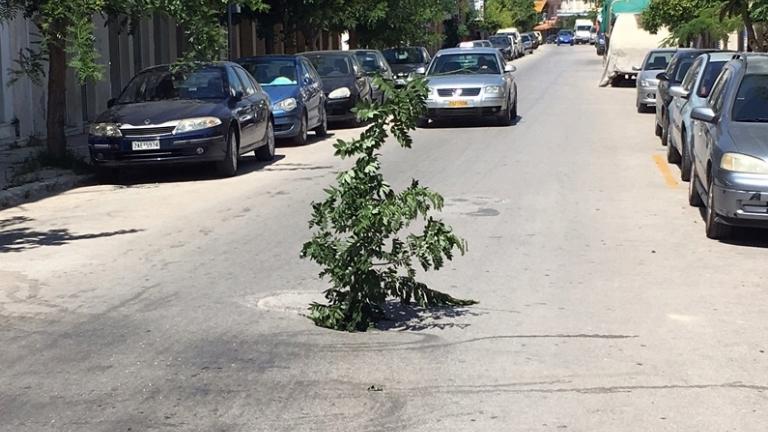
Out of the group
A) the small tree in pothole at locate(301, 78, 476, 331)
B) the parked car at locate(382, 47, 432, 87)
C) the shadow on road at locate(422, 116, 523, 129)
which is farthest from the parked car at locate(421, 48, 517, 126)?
the small tree in pothole at locate(301, 78, 476, 331)

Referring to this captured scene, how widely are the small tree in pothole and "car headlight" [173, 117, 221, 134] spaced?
7.84m

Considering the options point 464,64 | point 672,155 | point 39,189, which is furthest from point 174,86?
point 464,64

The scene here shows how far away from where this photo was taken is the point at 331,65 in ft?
84.4

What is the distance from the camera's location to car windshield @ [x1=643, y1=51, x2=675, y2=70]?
2939 cm

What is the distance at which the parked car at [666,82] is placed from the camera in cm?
1934

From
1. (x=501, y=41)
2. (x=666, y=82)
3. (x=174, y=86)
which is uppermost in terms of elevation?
(x=501, y=41)

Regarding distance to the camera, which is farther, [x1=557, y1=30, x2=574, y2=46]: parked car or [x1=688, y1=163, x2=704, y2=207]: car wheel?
[x1=557, y1=30, x2=574, y2=46]: parked car

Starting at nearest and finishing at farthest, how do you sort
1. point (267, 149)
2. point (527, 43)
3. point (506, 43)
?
1. point (267, 149)
2. point (506, 43)
3. point (527, 43)

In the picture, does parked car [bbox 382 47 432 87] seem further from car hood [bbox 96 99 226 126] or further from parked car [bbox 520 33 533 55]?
parked car [bbox 520 33 533 55]

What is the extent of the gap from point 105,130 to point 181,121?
1.03 m

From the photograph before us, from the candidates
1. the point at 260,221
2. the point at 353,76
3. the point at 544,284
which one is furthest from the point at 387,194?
→ the point at 353,76

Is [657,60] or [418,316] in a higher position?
[657,60]

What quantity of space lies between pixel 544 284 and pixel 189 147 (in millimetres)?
7570

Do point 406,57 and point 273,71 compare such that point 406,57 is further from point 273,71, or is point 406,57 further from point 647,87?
point 273,71
